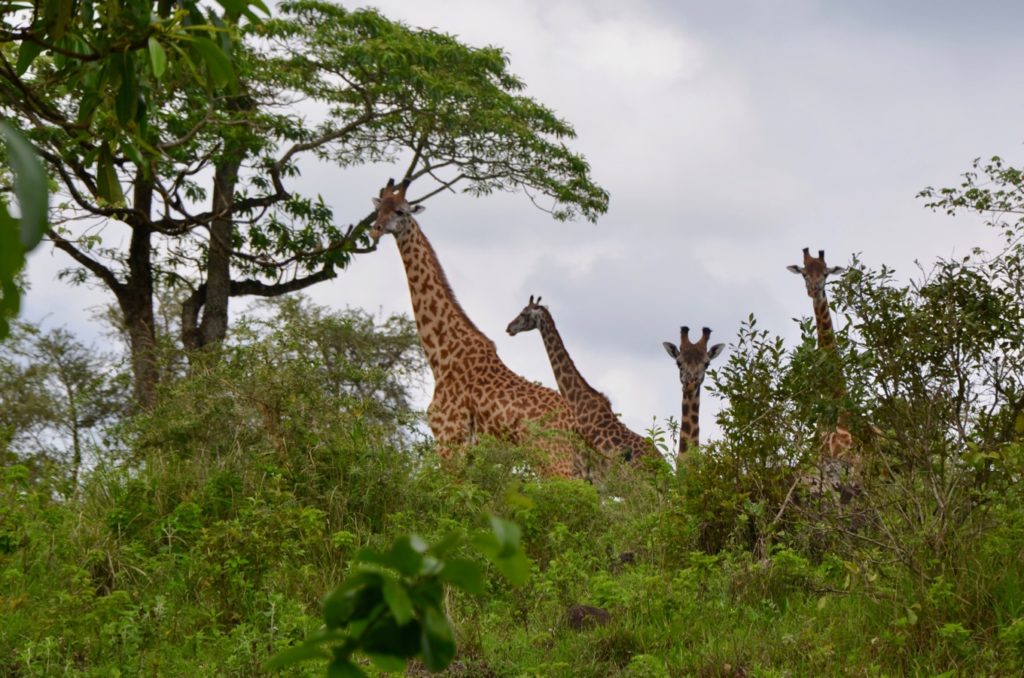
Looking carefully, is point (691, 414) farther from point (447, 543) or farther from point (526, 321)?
point (447, 543)

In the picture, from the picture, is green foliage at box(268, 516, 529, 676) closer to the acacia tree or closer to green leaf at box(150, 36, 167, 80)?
green leaf at box(150, 36, 167, 80)

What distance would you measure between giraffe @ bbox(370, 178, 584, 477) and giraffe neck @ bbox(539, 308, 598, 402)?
3.98 ft

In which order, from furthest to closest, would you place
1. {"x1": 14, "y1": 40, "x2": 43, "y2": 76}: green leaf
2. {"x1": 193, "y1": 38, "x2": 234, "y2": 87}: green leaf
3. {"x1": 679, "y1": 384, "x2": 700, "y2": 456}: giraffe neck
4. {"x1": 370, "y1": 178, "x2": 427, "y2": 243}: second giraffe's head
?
{"x1": 370, "y1": 178, "x2": 427, "y2": 243}: second giraffe's head
{"x1": 679, "y1": 384, "x2": 700, "y2": 456}: giraffe neck
{"x1": 14, "y1": 40, "x2": 43, "y2": 76}: green leaf
{"x1": 193, "y1": 38, "x2": 234, "y2": 87}: green leaf

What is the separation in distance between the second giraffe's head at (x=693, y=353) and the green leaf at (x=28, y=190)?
1049 cm

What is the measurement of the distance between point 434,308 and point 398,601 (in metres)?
11.1

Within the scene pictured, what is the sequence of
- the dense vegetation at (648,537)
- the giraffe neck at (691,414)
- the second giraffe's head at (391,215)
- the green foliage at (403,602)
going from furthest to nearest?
the second giraffe's head at (391,215) < the giraffe neck at (691,414) < the dense vegetation at (648,537) < the green foliage at (403,602)

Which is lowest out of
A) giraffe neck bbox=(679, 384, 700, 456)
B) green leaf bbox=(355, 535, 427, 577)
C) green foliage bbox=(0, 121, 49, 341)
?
green leaf bbox=(355, 535, 427, 577)

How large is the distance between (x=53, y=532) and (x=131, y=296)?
10.6m

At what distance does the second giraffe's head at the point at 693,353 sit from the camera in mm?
11523

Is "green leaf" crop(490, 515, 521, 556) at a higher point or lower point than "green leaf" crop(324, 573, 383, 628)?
→ higher

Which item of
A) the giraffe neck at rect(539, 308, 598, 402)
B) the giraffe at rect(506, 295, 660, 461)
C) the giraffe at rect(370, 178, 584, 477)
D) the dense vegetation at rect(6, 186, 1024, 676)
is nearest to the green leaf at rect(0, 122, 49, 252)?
the dense vegetation at rect(6, 186, 1024, 676)

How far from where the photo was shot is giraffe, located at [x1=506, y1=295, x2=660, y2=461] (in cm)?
1206

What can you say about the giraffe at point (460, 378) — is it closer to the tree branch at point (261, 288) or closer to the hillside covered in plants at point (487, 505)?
the hillside covered in plants at point (487, 505)

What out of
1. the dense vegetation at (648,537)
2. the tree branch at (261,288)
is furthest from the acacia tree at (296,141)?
the dense vegetation at (648,537)
